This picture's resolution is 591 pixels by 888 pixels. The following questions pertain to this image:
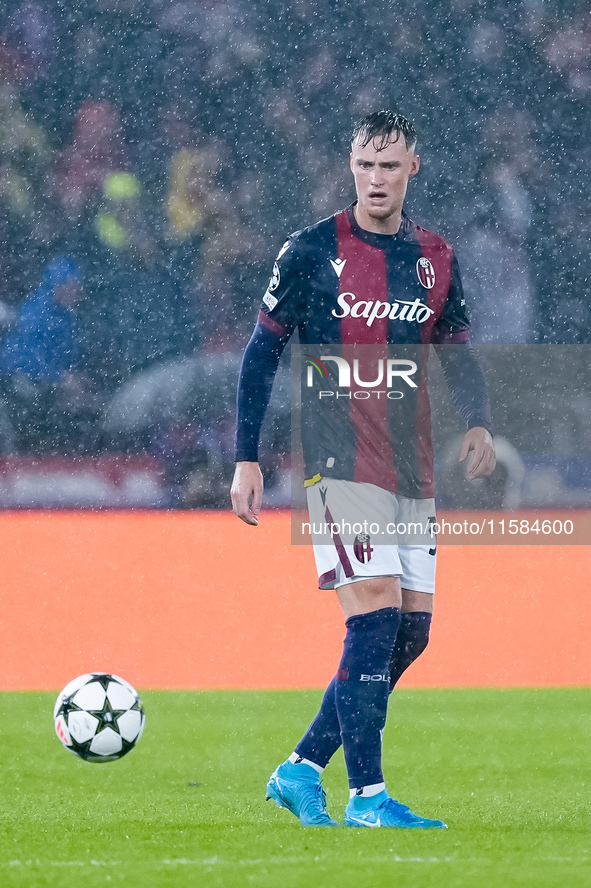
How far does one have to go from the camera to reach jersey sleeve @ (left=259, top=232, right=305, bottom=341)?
10.1ft

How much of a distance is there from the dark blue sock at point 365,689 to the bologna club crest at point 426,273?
0.89 meters

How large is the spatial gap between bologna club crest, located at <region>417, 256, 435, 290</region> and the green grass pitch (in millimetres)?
1389

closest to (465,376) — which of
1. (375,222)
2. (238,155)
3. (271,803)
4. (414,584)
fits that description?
(375,222)

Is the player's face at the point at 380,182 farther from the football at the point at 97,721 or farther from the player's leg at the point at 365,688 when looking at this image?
the football at the point at 97,721

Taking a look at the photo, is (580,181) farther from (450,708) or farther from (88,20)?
(450,708)

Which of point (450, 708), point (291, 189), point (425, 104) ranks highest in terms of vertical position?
point (425, 104)

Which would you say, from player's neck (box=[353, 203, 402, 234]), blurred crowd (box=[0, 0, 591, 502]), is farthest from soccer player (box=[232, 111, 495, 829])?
blurred crowd (box=[0, 0, 591, 502])

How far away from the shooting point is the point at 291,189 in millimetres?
14336

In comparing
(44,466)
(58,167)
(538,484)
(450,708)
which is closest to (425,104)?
(58,167)

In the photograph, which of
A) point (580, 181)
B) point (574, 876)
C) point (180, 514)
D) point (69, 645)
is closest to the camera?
point (574, 876)

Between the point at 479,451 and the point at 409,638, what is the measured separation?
54 cm

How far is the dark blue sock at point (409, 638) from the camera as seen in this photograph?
3.01 metres

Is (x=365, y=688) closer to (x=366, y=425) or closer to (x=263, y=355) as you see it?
(x=366, y=425)

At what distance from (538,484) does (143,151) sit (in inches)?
268
